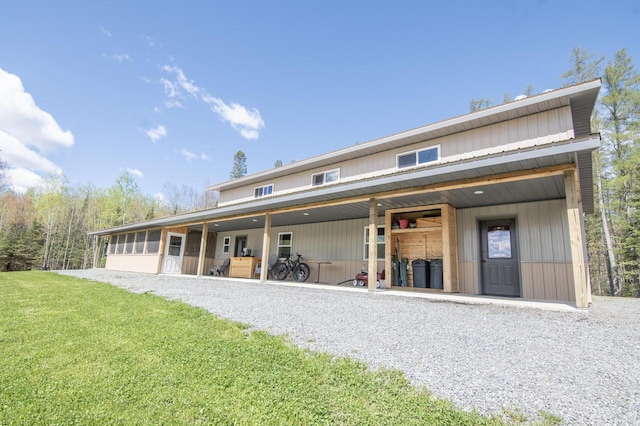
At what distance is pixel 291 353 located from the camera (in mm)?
2822

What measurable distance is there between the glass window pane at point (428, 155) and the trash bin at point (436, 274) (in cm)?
285

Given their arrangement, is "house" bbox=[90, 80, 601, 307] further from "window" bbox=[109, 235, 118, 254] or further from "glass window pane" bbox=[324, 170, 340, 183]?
"window" bbox=[109, 235, 118, 254]

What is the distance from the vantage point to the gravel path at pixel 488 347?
1.96 meters

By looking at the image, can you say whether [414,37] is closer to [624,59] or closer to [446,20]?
[446,20]

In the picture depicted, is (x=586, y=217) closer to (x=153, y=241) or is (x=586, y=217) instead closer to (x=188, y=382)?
(x=188, y=382)

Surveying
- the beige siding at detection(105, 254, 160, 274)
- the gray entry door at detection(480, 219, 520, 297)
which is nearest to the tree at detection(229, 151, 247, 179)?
the beige siding at detection(105, 254, 160, 274)

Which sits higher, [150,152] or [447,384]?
[150,152]

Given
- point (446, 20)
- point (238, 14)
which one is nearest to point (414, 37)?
point (446, 20)

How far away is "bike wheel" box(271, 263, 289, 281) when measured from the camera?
11375mm

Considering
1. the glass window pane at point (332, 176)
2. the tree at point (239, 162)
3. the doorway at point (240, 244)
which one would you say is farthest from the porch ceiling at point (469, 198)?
the tree at point (239, 162)

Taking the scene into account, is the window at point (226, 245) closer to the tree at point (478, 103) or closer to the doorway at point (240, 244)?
the doorway at point (240, 244)

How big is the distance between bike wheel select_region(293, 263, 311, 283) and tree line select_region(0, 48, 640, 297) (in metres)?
8.84

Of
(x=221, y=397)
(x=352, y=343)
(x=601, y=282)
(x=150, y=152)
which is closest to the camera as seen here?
(x=221, y=397)

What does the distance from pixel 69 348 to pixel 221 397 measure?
2.09m
